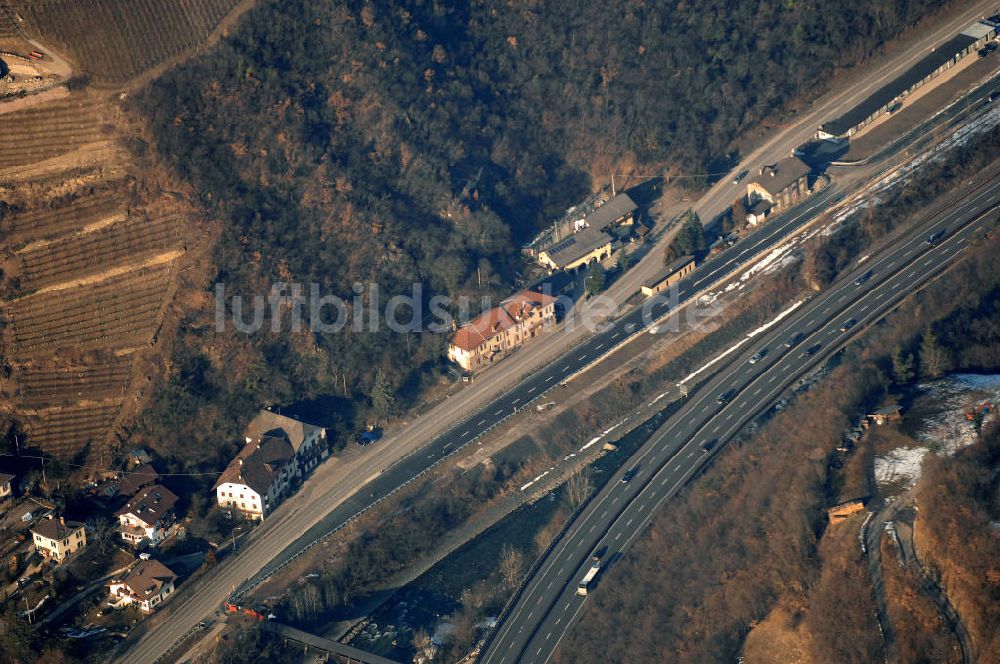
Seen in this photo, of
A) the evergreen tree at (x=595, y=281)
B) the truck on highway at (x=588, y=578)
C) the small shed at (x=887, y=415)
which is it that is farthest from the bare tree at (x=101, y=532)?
the small shed at (x=887, y=415)

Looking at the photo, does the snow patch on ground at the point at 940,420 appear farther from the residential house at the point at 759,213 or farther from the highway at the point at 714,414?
the residential house at the point at 759,213

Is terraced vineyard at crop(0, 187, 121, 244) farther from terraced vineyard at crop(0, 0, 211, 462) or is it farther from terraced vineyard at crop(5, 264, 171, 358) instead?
terraced vineyard at crop(5, 264, 171, 358)

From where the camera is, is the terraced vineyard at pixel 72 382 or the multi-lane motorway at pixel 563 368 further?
the terraced vineyard at pixel 72 382

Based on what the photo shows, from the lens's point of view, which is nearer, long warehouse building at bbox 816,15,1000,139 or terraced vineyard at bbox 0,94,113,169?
terraced vineyard at bbox 0,94,113,169

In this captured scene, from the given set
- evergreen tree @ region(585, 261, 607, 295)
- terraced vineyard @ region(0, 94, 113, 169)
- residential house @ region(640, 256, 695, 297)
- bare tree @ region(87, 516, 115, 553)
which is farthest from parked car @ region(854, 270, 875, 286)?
terraced vineyard @ region(0, 94, 113, 169)

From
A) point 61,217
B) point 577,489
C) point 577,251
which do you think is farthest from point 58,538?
point 577,251

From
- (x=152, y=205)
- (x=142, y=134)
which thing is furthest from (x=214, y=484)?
(x=142, y=134)

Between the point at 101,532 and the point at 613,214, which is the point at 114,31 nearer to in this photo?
the point at 101,532
